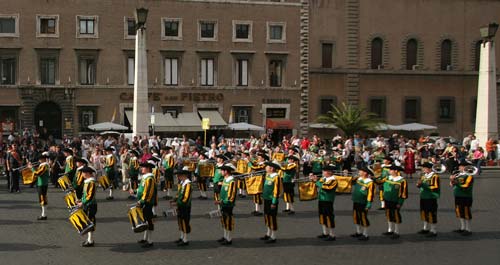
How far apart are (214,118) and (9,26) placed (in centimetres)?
1511

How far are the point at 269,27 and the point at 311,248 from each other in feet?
121

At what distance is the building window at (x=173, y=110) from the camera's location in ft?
158

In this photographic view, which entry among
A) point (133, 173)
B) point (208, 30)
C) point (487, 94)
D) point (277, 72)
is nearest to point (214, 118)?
point (277, 72)

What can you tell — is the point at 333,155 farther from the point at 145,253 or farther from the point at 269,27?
the point at 269,27

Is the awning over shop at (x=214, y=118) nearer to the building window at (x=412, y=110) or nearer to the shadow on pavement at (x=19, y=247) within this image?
the building window at (x=412, y=110)

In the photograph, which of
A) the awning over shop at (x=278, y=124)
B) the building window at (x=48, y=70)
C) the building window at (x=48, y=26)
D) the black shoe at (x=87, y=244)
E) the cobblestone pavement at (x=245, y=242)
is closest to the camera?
the cobblestone pavement at (x=245, y=242)

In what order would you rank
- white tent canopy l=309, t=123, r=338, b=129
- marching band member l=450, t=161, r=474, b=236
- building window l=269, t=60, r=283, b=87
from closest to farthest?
1. marching band member l=450, t=161, r=474, b=236
2. white tent canopy l=309, t=123, r=338, b=129
3. building window l=269, t=60, r=283, b=87

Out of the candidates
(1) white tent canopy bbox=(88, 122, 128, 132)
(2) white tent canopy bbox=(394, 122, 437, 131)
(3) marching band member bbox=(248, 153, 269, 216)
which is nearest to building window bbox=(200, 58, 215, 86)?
(1) white tent canopy bbox=(88, 122, 128, 132)

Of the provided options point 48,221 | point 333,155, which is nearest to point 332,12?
point 333,155

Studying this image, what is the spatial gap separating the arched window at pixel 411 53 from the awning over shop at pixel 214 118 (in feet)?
53.1

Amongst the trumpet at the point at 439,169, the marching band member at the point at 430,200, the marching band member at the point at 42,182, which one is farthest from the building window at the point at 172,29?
the marching band member at the point at 430,200

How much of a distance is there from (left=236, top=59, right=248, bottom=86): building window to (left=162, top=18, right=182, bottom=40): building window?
187 inches

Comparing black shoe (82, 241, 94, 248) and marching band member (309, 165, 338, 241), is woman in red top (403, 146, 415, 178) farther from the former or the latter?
black shoe (82, 241, 94, 248)

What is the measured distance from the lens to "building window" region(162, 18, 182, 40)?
48.3 meters
